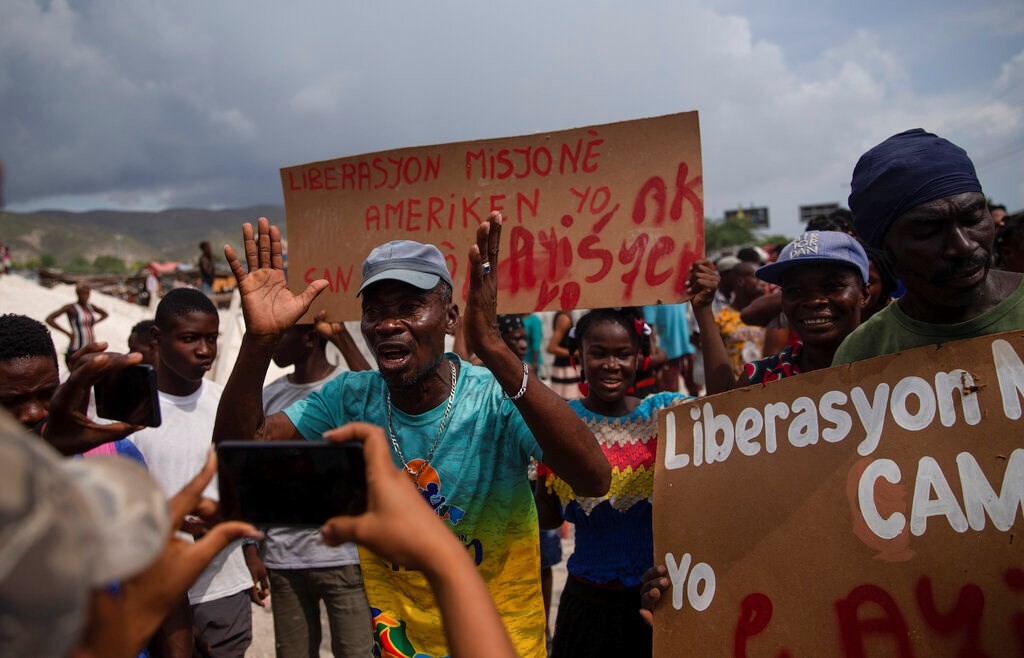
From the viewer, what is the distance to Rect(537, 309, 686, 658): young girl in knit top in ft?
9.28

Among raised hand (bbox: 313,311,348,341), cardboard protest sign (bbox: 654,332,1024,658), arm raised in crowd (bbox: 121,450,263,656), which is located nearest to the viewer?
arm raised in crowd (bbox: 121,450,263,656)

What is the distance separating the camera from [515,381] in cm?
204

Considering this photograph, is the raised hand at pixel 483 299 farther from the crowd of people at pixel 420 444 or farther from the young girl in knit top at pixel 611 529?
the young girl in knit top at pixel 611 529

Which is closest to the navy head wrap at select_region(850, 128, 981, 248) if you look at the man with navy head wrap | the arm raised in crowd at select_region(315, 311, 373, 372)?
the man with navy head wrap

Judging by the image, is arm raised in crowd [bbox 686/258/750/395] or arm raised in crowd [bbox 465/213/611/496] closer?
arm raised in crowd [bbox 465/213/611/496]

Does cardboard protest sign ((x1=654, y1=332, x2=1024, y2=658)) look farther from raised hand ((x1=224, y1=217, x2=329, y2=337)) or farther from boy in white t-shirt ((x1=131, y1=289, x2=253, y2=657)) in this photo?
boy in white t-shirt ((x1=131, y1=289, x2=253, y2=657))

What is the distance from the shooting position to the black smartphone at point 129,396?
1.79 metres

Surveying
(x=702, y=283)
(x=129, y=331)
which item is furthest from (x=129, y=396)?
(x=129, y=331)

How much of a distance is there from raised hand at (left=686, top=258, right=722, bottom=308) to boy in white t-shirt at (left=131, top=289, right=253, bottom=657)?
2.32 m

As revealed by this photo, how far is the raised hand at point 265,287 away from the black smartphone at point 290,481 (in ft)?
3.20

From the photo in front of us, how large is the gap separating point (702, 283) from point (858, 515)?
1.25 metres

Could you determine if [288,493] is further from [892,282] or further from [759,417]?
[892,282]

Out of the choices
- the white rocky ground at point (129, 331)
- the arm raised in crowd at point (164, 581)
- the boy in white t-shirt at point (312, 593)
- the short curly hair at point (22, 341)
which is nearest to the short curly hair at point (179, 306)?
the white rocky ground at point (129, 331)

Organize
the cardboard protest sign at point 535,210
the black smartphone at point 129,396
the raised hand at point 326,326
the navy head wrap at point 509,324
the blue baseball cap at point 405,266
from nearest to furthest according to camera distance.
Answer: the black smartphone at point 129,396 < the blue baseball cap at point 405,266 < the cardboard protest sign at point 535,210 < the raised hand at point 326,326 < the navy head wrap at point 509,324
